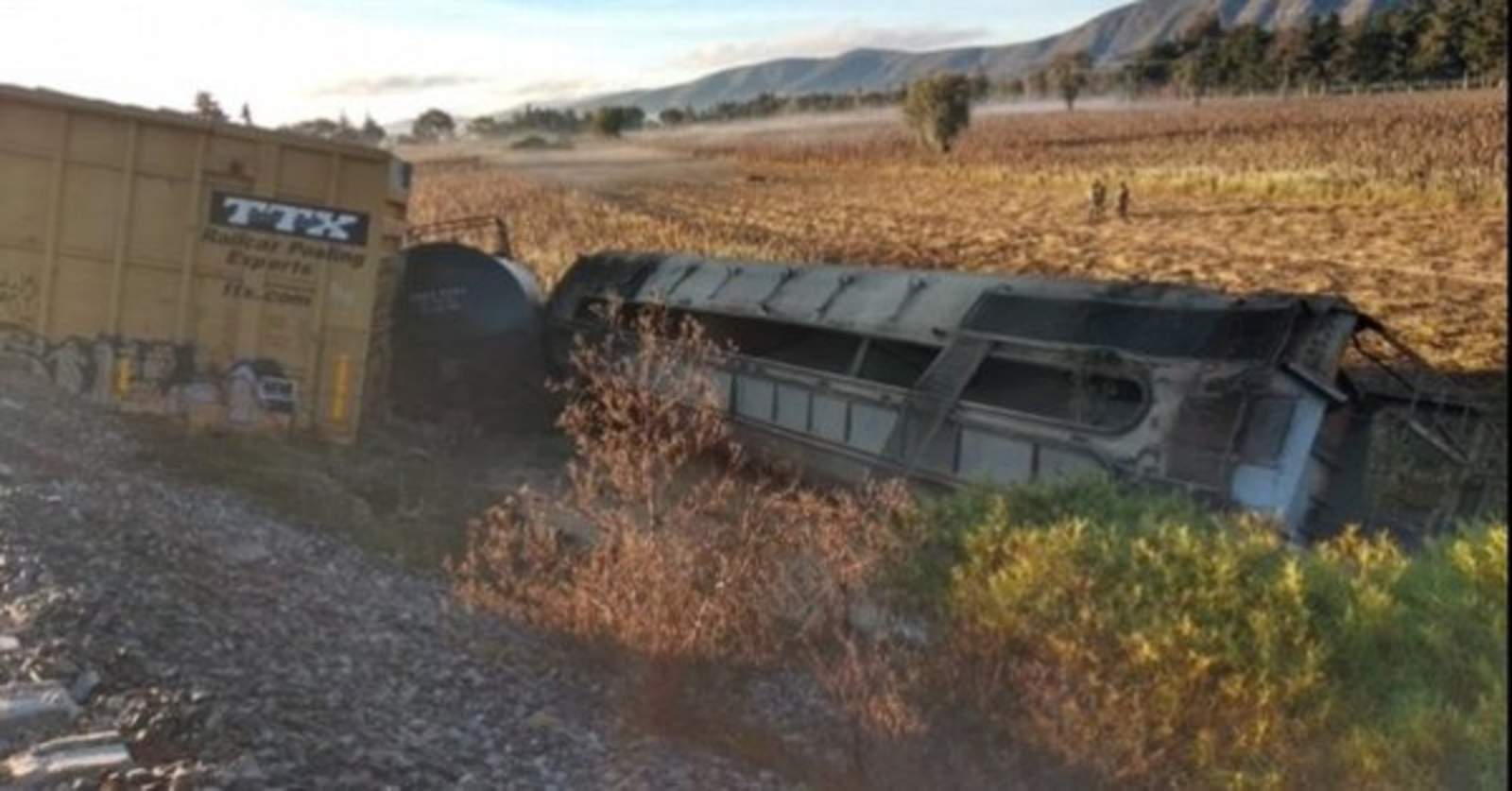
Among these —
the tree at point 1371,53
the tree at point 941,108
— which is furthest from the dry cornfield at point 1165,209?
the tree at point 1371,53

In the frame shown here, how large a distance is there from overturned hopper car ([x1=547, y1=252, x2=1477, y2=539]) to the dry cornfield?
178 cm

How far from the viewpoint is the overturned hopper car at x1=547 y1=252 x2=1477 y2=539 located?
980 cm

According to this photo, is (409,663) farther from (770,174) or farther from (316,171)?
(770,174)

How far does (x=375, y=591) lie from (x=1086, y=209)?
24.9 meters

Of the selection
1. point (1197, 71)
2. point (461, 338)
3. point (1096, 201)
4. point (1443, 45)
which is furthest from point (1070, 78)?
point (461, 338)

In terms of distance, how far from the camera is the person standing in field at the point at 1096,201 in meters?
29.6

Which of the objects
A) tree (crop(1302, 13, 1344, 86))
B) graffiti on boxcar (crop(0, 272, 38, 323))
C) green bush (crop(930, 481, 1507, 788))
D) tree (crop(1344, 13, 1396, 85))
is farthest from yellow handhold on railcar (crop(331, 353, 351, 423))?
tree (crop(1302, 13, 1344, 86))

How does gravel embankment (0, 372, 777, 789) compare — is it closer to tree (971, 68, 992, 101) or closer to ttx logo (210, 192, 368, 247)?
ttx logo (210, 192, 368, 247)

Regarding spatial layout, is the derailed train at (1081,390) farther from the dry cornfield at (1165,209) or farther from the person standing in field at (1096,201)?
the person standing in field at (1096,201)

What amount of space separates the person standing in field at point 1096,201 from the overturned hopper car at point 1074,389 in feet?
54.5

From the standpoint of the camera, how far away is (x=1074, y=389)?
1101 centimetres

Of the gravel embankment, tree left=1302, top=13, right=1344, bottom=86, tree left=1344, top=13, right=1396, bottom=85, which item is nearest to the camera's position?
the gravel embankment

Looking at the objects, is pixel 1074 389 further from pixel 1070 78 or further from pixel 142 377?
pixel 1070 78

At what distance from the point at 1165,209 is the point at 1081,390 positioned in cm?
2076
